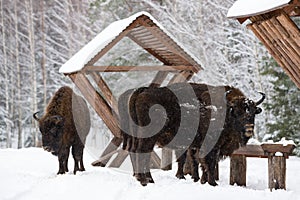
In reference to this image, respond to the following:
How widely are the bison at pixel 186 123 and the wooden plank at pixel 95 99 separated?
1513 mm

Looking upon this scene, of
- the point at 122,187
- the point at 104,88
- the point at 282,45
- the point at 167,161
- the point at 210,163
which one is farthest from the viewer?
the point at 167,161

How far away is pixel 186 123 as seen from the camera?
850 cm

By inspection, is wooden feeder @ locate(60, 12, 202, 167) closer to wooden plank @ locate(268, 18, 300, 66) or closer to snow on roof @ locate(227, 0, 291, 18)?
snow on roof @ locate(227, 0, 291, 18)

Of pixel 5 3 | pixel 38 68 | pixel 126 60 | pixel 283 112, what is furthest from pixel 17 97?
pixel 283 112

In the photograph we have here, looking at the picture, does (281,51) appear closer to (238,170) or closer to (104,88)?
(238,170)

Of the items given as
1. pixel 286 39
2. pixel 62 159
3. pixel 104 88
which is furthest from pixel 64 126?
pixel 286 39

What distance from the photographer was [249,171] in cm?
1020

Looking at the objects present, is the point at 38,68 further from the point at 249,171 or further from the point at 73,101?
the point at 249,171

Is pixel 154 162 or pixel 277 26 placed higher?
pixel 277 26

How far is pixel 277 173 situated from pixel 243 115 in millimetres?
1169

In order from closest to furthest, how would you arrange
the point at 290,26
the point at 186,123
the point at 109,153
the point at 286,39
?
the point at 290,26 → the point at 286,39 → the point at 186,123 → the point at 109,153

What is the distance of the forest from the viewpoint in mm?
14305

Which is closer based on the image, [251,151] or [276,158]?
[276,158]

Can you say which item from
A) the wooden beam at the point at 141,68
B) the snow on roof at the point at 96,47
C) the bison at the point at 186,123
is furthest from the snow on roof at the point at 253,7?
the wooden beam at the point at 141,68
